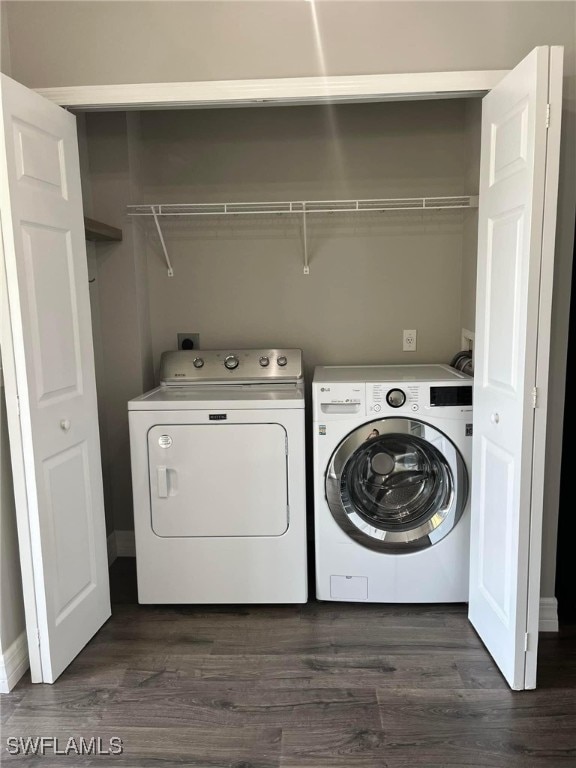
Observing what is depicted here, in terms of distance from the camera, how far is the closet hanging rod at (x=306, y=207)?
→ 2633 mm

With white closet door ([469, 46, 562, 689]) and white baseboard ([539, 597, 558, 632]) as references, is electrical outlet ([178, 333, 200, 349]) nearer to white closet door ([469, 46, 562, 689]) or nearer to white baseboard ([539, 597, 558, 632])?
white closet door ([469, 46, 562, 689])

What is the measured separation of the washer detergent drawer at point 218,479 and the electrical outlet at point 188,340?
73cm

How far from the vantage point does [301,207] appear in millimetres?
2852

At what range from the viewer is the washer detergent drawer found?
2.34m

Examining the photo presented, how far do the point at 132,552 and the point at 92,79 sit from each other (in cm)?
222

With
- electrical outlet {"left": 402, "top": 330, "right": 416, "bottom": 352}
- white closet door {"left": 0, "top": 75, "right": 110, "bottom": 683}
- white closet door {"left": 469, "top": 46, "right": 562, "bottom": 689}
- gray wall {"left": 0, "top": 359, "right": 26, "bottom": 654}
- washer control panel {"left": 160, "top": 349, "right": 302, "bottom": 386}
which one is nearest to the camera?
white closet door {"left": 469, "top": 46, "right": 562, "bottom": 689}

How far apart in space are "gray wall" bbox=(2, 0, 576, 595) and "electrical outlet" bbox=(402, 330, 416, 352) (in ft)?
3.04

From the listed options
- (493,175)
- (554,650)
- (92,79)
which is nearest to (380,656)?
Result: (554,650)

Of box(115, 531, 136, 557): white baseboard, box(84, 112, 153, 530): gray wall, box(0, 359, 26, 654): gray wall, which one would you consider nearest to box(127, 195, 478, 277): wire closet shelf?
box(84, 112, 153, 530): gray wall

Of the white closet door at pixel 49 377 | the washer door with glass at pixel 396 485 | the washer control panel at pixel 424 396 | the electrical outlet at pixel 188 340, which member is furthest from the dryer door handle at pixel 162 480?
the washer control panel at pixel 424 396

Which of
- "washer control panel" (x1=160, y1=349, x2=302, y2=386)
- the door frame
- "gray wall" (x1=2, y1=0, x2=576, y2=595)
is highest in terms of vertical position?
"gray wall" (x1=2, y1=0, x2=576, y2=595)

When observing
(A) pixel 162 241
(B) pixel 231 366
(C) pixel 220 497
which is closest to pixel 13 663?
(C) pixel 220 497

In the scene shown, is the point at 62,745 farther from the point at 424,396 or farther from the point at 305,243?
the point at 305,243

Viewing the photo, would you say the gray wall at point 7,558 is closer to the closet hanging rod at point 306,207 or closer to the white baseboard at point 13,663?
the white baseboard at point 13,663
